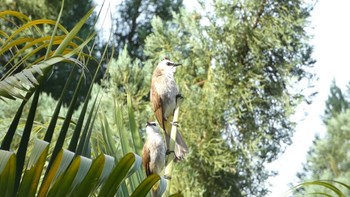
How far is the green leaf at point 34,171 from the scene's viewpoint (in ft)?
5.65

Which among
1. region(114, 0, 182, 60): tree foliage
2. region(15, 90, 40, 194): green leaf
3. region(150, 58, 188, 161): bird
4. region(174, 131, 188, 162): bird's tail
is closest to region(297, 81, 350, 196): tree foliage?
region(114, 0, 182, 60): tree foliage

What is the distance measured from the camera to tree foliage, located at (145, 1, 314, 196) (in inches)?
376

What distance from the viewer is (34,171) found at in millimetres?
1719

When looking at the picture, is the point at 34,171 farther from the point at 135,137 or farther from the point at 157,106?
the point at 157,106

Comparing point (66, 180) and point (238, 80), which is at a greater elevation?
point (238, 80)

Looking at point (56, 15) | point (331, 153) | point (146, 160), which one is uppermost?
point (331, 153)

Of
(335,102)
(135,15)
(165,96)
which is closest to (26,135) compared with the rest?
(165,96)

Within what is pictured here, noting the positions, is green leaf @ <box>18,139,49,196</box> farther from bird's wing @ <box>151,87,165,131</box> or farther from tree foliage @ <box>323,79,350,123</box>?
tree foliage @ <box>323,79,350,123</box>

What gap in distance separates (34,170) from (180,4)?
15.4 meters

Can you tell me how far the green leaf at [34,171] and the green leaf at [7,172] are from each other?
3 centimetres

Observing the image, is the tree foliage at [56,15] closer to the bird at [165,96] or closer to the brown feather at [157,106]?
the bird at [165,96]

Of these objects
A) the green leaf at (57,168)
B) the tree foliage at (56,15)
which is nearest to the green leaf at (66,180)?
the green leaf at (57,168)

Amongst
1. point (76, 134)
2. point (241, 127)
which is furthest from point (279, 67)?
point (76, 134)

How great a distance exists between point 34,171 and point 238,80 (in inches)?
322
